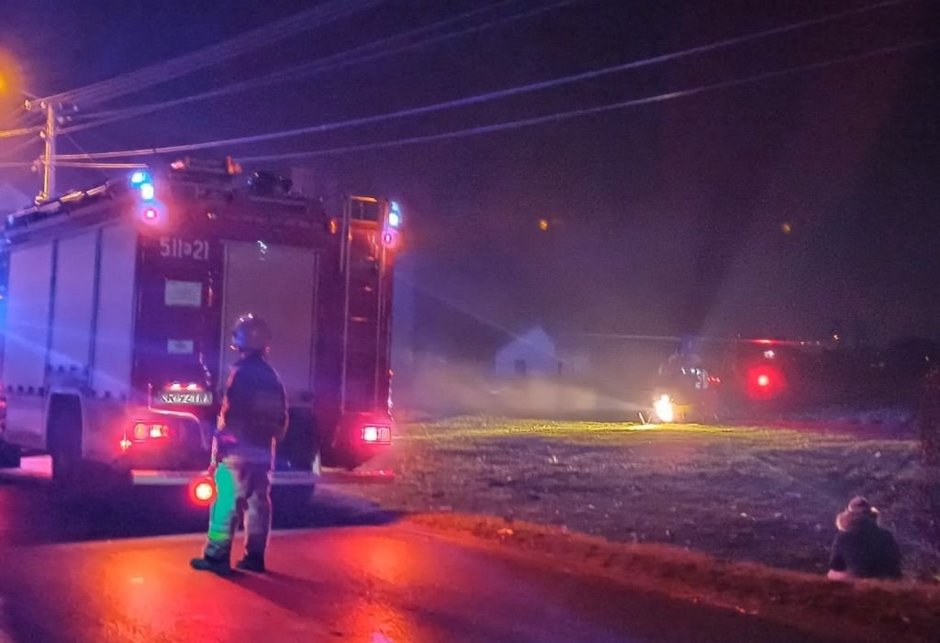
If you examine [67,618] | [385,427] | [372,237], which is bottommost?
[67,618]

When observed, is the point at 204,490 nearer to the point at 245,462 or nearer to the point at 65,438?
the point at 245,462

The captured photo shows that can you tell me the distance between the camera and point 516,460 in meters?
19.3

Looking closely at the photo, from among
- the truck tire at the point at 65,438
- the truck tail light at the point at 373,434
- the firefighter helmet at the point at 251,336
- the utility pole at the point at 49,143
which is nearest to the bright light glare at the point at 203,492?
the firefighter helmet at the point at 251,336

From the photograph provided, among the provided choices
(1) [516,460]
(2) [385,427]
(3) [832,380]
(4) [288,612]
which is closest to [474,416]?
(3) [832,380]

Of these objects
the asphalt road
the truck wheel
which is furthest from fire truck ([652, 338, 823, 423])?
the asphalt road

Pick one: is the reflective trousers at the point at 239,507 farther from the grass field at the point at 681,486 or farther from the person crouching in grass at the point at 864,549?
the person crouching in grass at the point at 864,549

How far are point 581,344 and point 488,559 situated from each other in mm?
55347

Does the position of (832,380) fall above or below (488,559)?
above

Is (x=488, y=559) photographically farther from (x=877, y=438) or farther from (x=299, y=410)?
(x=877, y=438)

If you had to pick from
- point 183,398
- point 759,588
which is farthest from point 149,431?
point 759,588

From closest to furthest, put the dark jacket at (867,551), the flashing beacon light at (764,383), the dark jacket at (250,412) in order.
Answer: the dark jacket at (250,412) < the dark jacket at (867,551) < the flashing beacon light at (764,383)

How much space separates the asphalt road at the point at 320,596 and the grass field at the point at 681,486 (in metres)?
2.39

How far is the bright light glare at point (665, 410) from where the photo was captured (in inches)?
1412

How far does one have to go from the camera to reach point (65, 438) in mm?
13367
